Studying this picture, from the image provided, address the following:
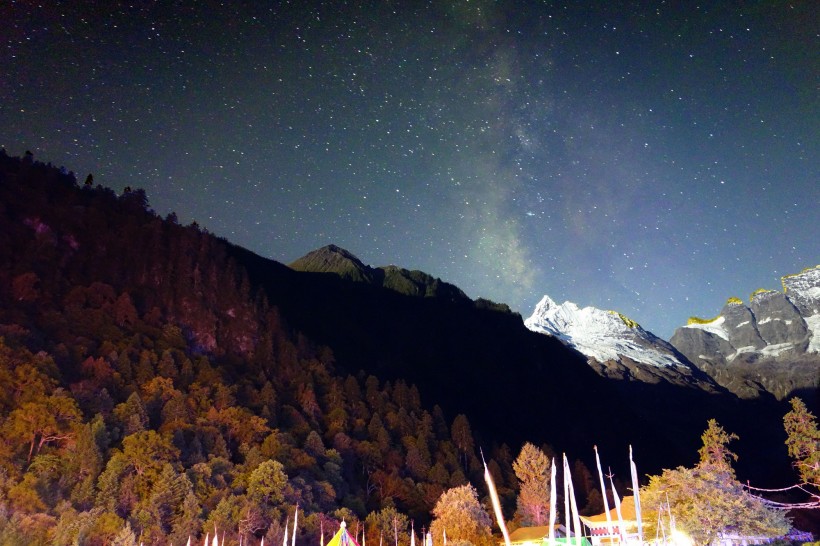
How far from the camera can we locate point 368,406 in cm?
12781

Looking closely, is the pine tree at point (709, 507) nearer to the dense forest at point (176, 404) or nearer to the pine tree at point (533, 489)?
the pine tree at point (533, 489)

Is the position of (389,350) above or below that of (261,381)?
above

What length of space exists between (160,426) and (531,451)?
60466mm

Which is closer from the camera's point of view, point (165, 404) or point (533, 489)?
point (165, 404)

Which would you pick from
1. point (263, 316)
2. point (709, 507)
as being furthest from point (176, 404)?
point (709, 507)

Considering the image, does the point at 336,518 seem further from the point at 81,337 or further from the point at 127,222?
the point at 127,222

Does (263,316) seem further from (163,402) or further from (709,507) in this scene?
(709,507)

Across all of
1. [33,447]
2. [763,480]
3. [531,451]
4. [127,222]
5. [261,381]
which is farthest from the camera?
[763,480]

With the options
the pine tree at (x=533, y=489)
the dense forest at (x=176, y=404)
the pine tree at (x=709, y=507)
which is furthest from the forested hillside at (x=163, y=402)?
the pine tree at (x=709, y=507)

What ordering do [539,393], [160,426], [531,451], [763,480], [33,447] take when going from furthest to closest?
1. [539,393]
2. [763,480]
3. [531,451]
4. [160,426]
5. [33,447]

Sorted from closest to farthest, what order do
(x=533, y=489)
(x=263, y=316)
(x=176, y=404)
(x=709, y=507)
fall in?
1. (x=709, y=507)
2. (x=176, y=404)
3. (x=533, y=489)
4. (x=263, y=316)

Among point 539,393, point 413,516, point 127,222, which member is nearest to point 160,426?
point 413,516

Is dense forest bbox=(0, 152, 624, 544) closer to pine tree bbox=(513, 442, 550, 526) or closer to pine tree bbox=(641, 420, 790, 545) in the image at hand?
pine tree bbox=(513, 442, 550, 526)

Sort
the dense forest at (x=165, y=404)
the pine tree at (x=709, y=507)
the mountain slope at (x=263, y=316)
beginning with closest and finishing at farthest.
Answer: the pine tree at (x=709, y=507)
the dense forest at (x=165, y=404)
the mountain slope at (x=263, y=316)
